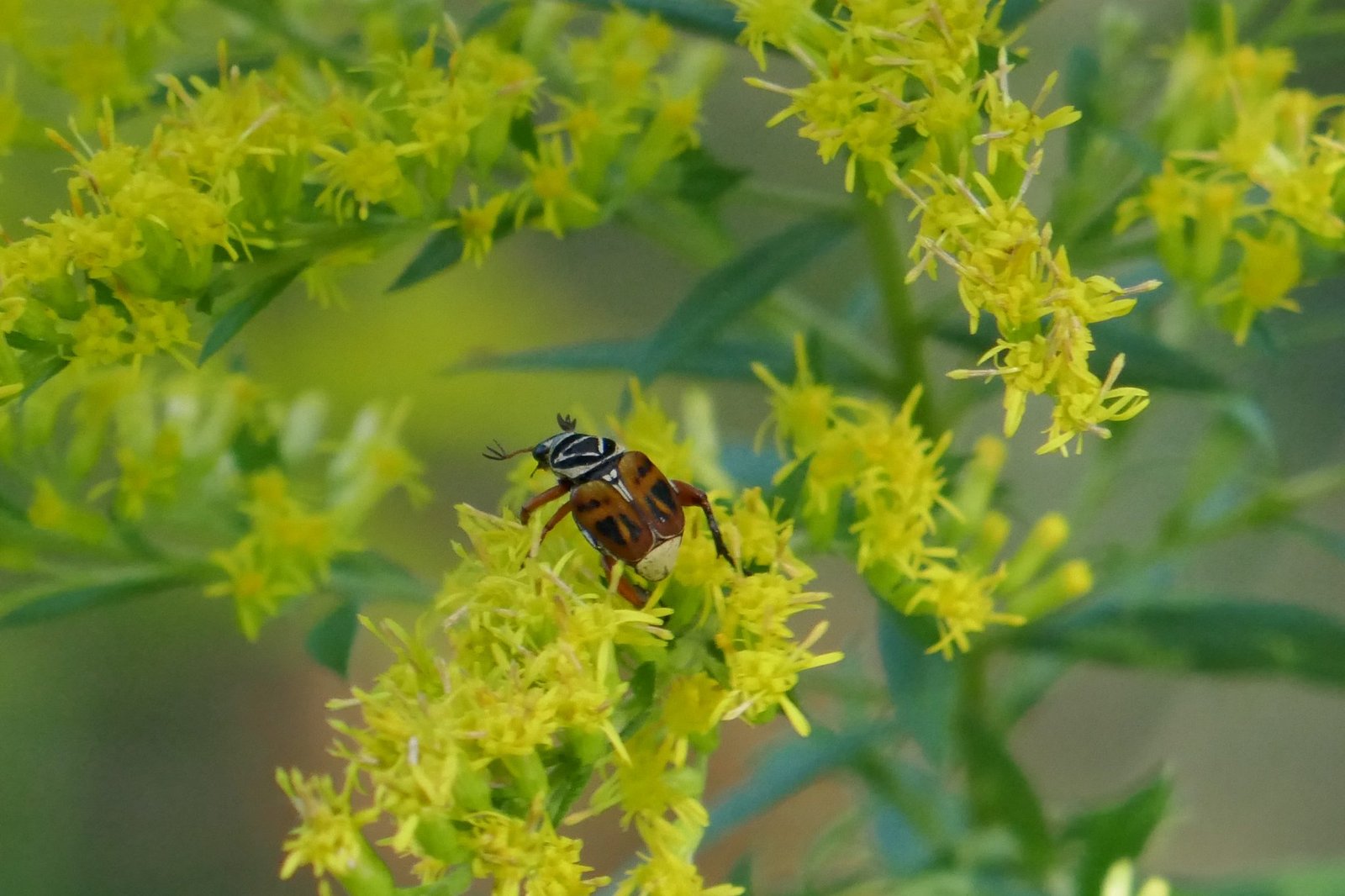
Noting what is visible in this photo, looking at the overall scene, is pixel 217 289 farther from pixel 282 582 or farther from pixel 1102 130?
pixel 1102 130

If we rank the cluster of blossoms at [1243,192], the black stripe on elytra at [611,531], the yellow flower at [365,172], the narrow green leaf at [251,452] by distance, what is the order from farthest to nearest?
the narrow green leaf at [251,452] → the cluster of blossoms at [1243,192] → the yellow flower at [365,172] → the black stripe on elytra at [611,531]

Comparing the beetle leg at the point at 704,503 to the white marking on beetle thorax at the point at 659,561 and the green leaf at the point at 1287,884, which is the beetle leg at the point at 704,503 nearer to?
the white marking on beetle thorax at the point at 659,561

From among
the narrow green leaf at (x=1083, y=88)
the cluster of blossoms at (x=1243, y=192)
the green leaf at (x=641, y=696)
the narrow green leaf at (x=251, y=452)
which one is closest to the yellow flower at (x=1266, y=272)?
the cluster of blossoms at (x=1243, y=192)

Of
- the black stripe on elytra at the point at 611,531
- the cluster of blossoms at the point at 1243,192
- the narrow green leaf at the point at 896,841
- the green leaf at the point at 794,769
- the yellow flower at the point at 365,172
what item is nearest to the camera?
the black stripe on elytra at the point at 611,531

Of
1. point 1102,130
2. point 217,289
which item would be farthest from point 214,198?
point 1102,130

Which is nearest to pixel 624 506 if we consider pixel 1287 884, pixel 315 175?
pixel 315 175

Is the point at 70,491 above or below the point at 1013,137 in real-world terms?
below
